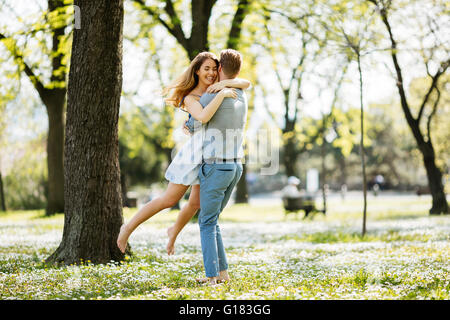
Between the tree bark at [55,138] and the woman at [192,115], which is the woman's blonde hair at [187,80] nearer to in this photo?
the woman at [192,115]

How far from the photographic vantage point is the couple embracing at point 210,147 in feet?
16.7

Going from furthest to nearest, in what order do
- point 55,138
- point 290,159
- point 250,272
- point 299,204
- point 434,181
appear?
point 290,159 → point 434,181 → point 299,204 → point 55,138 → point 250,272

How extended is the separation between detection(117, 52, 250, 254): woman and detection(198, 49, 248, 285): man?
104mm

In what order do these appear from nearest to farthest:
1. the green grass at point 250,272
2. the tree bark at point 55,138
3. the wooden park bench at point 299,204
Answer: the green grass at point 250,272 < the tree bark at point 55,138 < the wooden park bench at point 299,204

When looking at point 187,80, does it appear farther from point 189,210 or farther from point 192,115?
point 189,210

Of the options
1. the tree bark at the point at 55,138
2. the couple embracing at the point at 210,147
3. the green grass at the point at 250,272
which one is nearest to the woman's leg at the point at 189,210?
the couple embracing at the point at 210,147

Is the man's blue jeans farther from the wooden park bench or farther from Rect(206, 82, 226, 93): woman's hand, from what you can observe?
the wooden park bench

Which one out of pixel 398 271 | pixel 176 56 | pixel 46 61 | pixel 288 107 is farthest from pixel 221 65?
pixel 288 107

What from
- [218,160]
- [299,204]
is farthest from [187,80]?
[299,204]

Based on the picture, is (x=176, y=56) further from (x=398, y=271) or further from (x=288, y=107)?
(x=398, y=271)

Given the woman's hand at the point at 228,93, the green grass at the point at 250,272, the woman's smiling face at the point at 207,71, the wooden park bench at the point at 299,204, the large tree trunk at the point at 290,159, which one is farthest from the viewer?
the large tree trunk at the point at 290,159

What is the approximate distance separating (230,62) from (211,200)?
55.7 inches

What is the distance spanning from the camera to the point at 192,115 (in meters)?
5.16
